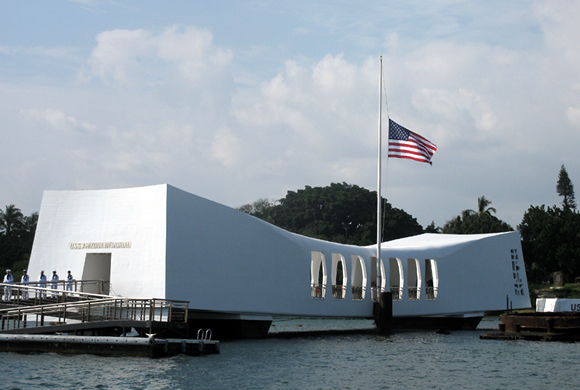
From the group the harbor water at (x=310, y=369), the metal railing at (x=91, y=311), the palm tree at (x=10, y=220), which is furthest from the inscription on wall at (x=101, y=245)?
the palm tree at (x=10, y=220)

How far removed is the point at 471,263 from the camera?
39906 mm

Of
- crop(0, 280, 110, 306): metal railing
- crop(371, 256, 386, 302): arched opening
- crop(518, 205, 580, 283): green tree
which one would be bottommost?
crop(0, 280, 110, 306): metal railing

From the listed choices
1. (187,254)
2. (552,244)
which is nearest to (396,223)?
(552,244)

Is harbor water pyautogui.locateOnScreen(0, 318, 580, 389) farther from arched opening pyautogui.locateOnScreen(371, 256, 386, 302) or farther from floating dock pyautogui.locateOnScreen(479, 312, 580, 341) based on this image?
arched opening pyautogui.locateOnScreen(371, 256, 386, 302)

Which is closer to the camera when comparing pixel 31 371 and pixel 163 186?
pixel 31 371

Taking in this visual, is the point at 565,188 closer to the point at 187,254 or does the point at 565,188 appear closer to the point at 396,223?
the point at 396,223

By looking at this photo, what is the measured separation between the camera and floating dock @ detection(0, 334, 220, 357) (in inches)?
817

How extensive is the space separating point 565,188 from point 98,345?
315ft

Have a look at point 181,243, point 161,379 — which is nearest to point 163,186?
point 181,243

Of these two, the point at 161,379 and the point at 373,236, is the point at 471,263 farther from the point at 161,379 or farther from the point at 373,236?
the point at 373,236

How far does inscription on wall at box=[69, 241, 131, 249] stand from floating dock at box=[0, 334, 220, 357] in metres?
5.41

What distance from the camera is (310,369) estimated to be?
20.7 metres

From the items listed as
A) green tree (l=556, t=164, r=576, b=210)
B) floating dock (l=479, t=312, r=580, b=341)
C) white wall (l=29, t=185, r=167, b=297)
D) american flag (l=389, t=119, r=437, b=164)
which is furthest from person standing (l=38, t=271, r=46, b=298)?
green tree (l=556, t=164, r=576, b=210)

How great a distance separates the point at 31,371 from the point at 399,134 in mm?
20394
